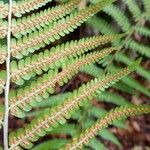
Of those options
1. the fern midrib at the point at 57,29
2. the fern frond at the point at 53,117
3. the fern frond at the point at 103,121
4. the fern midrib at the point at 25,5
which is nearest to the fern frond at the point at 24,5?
the fern midrib at the point at 25,5

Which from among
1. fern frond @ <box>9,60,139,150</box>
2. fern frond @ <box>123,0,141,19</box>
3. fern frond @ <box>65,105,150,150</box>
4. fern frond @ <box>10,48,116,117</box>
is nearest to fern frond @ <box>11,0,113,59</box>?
fern frond @ <box>10,48,116,117</box>

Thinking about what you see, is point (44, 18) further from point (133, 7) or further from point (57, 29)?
point (133, 7)

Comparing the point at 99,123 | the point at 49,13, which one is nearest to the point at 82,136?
the point at 99,123

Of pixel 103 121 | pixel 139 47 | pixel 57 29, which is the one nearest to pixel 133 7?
pixel 139 47

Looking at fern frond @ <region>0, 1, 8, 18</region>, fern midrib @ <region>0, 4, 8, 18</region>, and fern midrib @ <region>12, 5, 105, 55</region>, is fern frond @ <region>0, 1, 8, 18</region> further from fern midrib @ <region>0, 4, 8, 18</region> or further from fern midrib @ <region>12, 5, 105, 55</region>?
fern midrib @ <region>12, 5, 105, 55</region>

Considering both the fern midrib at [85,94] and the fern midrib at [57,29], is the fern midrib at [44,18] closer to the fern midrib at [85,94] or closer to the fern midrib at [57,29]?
the fern midrib at [57,29]
